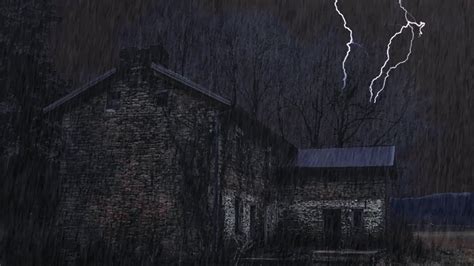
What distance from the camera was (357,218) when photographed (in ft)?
84.1

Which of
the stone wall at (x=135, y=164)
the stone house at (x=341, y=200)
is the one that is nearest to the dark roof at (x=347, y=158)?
the stone house at (x=341, y=200)

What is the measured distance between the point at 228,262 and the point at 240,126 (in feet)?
20.7

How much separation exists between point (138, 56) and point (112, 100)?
75.4 inches

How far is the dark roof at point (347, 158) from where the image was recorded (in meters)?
25.9

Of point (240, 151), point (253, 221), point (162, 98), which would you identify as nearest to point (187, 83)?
point (162, 98)

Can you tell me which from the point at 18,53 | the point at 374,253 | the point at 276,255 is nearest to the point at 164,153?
the point at 276,255

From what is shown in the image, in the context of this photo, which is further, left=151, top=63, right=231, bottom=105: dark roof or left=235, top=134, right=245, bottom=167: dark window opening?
left=235, top=134, right=245, bottom=167: dark window opening

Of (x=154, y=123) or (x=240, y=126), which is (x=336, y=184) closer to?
(x=240, y=126)

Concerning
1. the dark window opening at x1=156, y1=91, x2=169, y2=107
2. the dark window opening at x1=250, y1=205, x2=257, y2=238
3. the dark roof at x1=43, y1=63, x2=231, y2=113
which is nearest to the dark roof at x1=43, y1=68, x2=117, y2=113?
the dark roof at x1=43, y1=63, x2=231, y2=113

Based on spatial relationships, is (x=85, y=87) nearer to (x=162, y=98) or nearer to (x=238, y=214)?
(x=162, y=98)

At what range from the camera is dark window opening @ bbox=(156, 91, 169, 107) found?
2075cm

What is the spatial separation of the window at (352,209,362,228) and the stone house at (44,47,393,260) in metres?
5.53

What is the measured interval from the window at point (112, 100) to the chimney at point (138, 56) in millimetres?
973

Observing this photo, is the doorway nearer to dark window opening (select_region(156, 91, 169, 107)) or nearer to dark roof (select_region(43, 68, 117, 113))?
dark window opening (select_region(156, 91, 169, 107))
